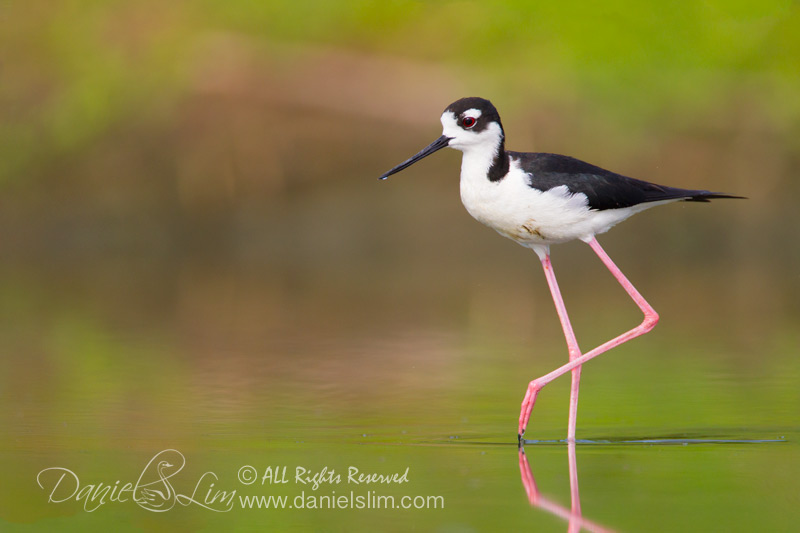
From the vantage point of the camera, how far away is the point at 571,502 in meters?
4.98

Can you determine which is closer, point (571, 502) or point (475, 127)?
point (571, 502)

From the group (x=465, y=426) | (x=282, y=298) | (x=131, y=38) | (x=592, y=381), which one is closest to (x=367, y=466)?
(x=465, y=426)

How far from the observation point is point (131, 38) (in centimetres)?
1764

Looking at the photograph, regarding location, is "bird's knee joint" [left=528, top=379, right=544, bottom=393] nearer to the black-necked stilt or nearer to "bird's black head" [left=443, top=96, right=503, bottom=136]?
the black-necked stilt

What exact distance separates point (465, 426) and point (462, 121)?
1502 mm

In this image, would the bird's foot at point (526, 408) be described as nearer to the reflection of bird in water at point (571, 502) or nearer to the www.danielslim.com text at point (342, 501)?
the reflection of bird in water at point (571, 502)

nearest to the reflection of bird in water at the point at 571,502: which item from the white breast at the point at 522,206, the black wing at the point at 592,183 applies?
the white breast at the point at 522,206

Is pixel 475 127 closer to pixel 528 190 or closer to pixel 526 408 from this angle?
pixel 528 190

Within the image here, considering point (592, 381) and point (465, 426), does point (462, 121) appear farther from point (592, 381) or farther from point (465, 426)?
point (592, 381)

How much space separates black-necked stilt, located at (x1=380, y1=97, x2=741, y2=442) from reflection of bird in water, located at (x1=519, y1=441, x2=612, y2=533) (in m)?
0.58

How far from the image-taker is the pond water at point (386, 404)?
496cm

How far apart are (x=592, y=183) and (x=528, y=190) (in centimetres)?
37

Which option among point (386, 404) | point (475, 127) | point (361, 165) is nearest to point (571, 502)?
point (475, 127)

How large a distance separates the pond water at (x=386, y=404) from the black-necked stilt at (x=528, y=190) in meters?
0.69
